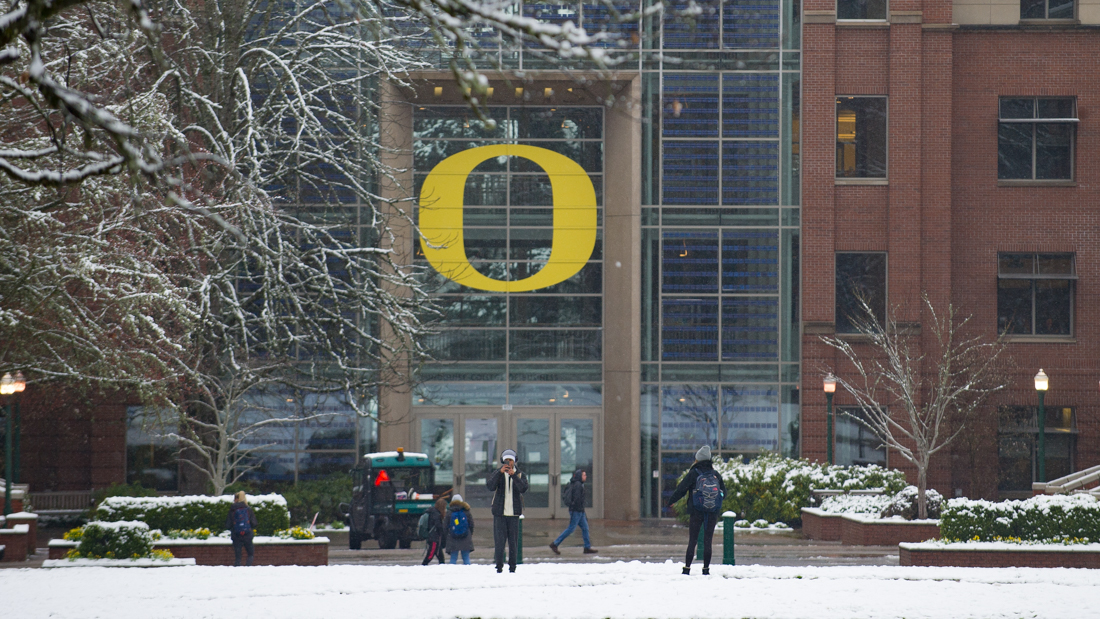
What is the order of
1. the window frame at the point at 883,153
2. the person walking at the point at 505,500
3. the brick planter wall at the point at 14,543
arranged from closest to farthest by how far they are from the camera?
the person walking at the point at 505,500, the brick planter wall at the point at 14,543, the window frame at the point at 883,153

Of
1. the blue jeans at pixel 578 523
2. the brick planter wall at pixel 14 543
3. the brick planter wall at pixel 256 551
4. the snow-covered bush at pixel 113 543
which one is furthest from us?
the blue jeans at pixel 578 523

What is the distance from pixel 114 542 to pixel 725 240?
17.4m

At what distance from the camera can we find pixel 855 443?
96.7ft

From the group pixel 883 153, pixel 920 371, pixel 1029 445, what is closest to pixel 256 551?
pixel 920 371

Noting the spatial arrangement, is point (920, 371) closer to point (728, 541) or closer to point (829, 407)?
point (829, 407)

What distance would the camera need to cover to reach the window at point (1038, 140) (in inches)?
1188

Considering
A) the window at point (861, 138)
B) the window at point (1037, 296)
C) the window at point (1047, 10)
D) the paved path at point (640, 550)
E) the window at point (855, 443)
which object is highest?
the window at point (1047, 10)

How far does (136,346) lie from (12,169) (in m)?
12.2

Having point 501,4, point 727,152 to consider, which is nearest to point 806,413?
point 727,152

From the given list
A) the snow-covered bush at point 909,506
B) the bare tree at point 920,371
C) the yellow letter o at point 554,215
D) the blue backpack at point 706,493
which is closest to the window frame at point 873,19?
the bare tree at point 920,371

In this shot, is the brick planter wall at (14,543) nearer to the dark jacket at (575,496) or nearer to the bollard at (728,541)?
the dark jacket at (575,496)

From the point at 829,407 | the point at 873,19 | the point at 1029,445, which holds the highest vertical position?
the point at 873,19

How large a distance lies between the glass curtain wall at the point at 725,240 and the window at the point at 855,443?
1134mm

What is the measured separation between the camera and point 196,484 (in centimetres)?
2769
